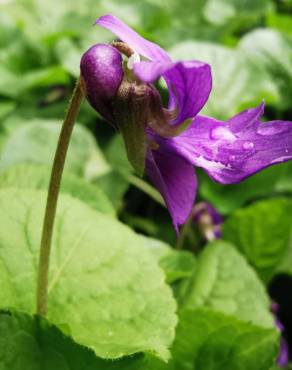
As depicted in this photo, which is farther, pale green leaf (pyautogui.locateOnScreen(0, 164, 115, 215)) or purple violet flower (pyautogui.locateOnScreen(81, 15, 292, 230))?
pale green leaf (pyautogui.locateOnScreen(0, 164, 115, 215))

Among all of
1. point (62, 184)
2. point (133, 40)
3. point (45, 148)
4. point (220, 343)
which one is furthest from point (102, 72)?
point (45, 148)

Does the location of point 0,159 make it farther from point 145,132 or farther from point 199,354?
point 145,132

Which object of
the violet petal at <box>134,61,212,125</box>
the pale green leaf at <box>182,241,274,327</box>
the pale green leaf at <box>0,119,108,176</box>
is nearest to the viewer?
the violet petal at <box>134,61,212,125</box>

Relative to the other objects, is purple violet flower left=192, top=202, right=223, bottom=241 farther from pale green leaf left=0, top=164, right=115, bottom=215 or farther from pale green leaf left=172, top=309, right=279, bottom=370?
pale green leaf left=172, top=309, right=279, bottom=370

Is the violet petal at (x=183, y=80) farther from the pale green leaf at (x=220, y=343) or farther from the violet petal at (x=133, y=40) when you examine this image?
the pale green leaf at (x=220, y=343)

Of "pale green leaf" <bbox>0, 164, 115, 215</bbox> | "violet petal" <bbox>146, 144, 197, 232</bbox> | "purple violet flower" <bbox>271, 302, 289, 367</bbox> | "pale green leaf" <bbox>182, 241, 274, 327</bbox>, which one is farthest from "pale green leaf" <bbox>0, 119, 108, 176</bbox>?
"violet petal" <bbox>146, 144, 197, 232</bbox>

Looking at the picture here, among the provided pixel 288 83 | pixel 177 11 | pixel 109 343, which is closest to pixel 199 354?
pixel 109 343

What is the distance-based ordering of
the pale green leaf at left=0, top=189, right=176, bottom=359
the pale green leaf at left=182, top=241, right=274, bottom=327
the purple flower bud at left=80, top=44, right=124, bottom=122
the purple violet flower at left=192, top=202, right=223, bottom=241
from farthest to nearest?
the purple violet flower at left=192, top=202, right=223, bottom=241, the pale green leaf at left=182, top=241, right=274, bottom=327, the pale green leaf at left=0, top=189, right=176, bottom=359, the purple flower bud at left=80, top=44, right=124, bottom=122
